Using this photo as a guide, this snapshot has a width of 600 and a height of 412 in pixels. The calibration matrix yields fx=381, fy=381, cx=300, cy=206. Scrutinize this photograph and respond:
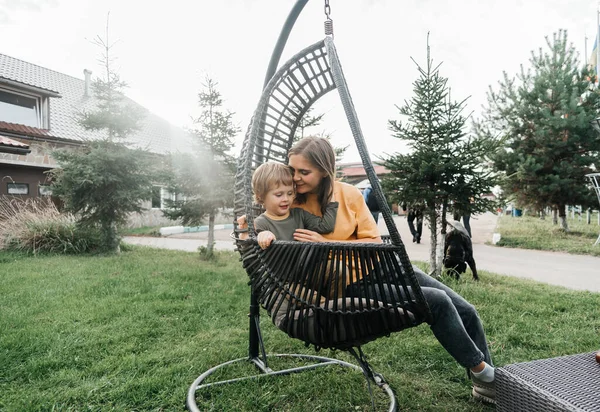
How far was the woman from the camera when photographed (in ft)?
5.68

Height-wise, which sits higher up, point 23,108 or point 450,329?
point 23,108

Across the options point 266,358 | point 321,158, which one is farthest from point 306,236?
point 266,358

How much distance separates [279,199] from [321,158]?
294 mm

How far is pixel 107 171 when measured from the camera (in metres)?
8.15

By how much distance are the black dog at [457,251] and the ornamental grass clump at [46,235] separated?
24.1 feet

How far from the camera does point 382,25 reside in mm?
3258

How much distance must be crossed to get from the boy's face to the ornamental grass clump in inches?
299

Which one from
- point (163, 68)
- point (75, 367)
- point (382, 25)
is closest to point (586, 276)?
point (382, 25)

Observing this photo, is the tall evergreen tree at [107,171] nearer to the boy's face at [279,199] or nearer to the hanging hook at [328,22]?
the boy's face at [279,199]

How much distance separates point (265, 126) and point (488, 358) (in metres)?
1.80

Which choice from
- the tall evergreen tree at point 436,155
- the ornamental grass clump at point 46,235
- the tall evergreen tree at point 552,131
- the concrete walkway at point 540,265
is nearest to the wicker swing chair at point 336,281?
the tall evergreen tree at point 436,155

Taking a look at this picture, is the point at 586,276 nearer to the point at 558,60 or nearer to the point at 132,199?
the point at 558,60

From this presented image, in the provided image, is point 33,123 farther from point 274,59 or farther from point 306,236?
point 306,236

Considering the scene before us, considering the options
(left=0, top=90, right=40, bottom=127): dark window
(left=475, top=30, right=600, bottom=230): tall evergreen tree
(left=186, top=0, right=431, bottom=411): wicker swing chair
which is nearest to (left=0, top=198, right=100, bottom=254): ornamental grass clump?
(left=0, top=90, right=40, bottom=127): dark window
